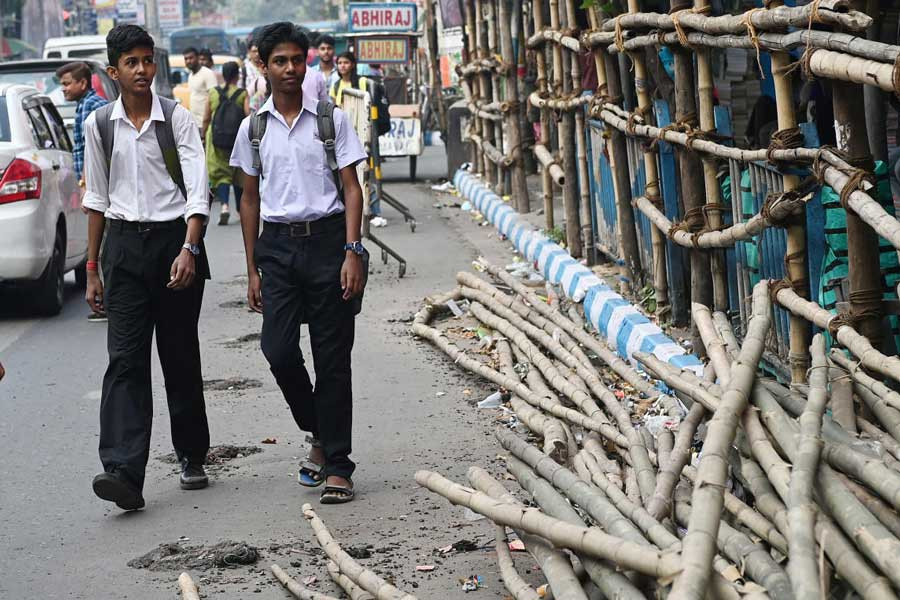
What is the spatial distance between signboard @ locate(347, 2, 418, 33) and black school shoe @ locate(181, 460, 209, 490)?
Answer: 14366 millimetres

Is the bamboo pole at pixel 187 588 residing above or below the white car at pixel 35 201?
below

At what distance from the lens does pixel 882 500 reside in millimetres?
3607

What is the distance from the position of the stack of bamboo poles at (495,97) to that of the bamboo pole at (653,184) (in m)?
6.27

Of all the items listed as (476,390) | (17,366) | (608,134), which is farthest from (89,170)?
(608,134)

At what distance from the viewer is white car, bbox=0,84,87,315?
10648 mm

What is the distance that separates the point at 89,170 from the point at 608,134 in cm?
413

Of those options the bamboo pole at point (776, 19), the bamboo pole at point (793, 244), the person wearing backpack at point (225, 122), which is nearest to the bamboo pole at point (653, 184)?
the bamboo pole at point (776, 19)

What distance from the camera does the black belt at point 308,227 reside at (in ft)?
19.6

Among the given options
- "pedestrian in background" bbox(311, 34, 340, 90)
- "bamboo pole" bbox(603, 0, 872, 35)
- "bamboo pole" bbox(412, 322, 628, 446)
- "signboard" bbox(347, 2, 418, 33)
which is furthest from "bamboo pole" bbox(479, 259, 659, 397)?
"signboard" bbox(347, 2, 418, 33)

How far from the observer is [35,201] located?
1077cm

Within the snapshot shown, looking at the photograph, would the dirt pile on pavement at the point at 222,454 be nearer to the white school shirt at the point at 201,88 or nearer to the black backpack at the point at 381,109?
the black backpack at the point at 381,109

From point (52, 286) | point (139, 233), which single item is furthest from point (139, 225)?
point (52, 286)

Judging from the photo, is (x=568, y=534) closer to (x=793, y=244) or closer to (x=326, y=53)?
(x=793, y=244)

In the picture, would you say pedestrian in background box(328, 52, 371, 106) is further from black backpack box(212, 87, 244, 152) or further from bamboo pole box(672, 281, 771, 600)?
bamboo pole box(672, 281, 771, 600)
